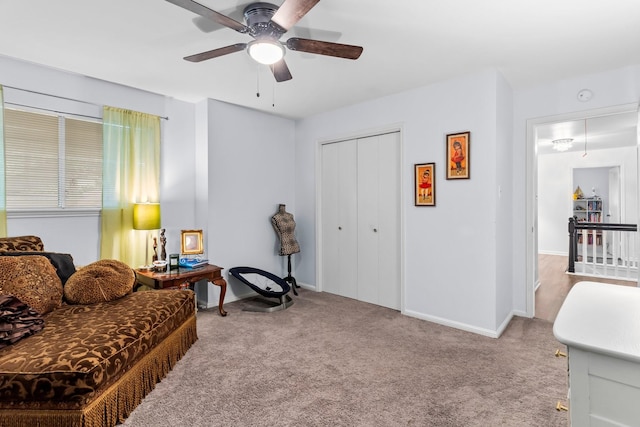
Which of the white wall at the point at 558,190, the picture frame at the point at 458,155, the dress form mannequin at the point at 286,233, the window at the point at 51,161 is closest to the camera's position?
the window at the point at 51,161

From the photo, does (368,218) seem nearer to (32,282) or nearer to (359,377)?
(359,377)

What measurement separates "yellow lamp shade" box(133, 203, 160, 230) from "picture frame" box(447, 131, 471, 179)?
2929 mm

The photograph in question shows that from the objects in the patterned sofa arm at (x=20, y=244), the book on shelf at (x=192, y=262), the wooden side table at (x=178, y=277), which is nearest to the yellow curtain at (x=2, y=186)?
the patterned sofa arm at (x=20, y=244)

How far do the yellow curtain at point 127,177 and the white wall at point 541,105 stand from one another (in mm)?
3827

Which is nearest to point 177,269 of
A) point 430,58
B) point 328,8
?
point 328,8

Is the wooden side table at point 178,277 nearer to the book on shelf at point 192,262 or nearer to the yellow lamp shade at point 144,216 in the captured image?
the book on shelf at point 192,262

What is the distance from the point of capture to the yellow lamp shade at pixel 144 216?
3232 mm

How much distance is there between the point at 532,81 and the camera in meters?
3.22

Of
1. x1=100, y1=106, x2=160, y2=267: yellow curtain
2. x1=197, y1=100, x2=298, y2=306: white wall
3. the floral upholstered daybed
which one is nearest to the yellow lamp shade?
x1=100, y1=106, x2=160, y2=267: yellow curtain

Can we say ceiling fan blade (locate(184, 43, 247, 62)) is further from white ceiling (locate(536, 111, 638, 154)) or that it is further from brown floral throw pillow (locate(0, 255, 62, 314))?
white ceiling (locate(536, 111, 638, 154))

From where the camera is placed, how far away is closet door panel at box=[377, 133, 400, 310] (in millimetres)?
3721

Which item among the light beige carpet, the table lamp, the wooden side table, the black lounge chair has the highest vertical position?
the table lamp

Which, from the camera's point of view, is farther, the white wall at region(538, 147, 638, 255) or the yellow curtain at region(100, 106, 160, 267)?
the white wall at region(538, 147, 638, 255)

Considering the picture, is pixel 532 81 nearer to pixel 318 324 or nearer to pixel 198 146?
pixel 318 324
